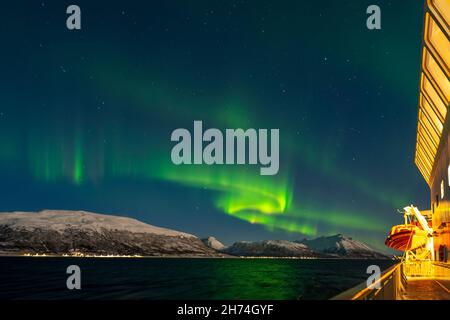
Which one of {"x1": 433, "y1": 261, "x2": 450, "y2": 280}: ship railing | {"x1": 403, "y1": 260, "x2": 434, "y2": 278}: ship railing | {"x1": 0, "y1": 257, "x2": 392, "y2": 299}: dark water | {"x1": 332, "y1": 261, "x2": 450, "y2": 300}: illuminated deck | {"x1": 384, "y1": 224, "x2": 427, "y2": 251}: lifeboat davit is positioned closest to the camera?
{"x1": 332, "y1": 261, "x2": 450, "y2": 300}: illuminated deck

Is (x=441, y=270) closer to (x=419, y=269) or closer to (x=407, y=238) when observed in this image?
(x=419, y=269)

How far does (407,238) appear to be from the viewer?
111 ft

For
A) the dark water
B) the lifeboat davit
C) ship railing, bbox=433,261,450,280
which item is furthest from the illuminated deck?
the dark water

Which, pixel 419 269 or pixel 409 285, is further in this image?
pixel 419 269

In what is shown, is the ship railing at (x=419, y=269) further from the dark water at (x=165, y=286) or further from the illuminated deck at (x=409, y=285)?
the dark water at (x=165, y=286)

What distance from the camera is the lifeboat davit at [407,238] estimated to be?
1203 inches

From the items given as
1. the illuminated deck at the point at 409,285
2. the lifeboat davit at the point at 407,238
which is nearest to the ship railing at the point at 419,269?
the illuminated deck at the point at 409,285

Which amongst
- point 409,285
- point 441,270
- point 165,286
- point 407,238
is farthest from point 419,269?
point 165,286

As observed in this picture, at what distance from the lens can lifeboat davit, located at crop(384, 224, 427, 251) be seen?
3057 centimetres

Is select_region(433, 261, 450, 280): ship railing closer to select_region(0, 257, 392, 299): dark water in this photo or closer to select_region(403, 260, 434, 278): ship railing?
select_region(403, 260, 434, 278): ship railing

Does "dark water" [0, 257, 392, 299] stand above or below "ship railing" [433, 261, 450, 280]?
below
